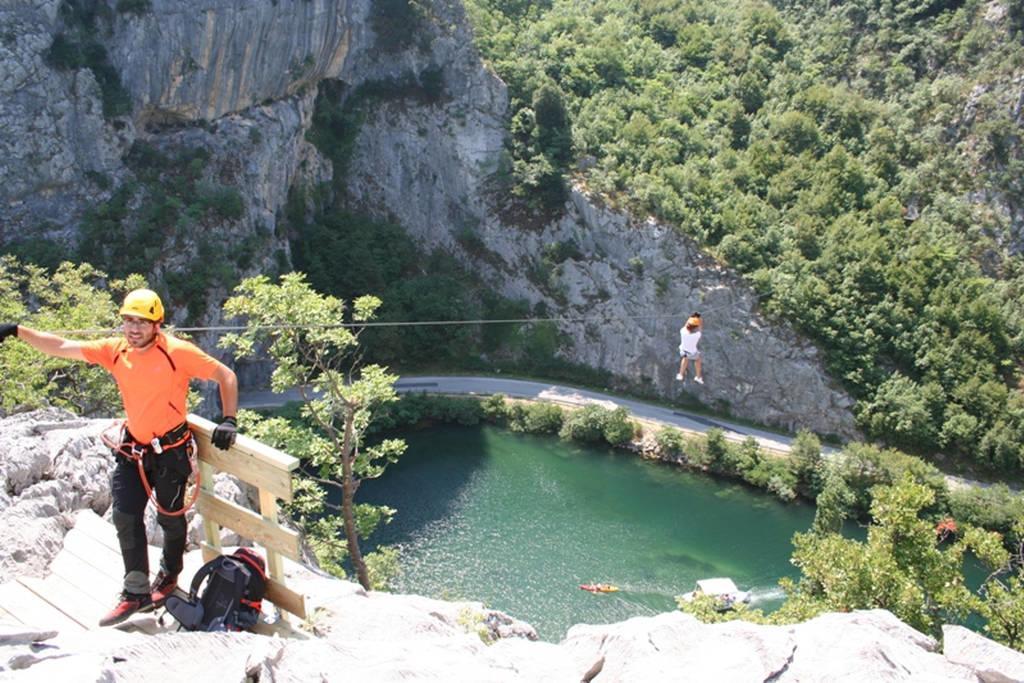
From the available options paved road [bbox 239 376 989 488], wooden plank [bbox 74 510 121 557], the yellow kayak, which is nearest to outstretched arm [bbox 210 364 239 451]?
wooden plank [bbox 74 510 121 557]

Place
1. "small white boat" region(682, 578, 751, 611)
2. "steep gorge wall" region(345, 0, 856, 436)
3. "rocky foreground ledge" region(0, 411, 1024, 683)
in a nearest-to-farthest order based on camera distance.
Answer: "rocky foreground ledge" region(0, 411, 1024, 683) < "small white boat" region(682, 578, 751, 611) < "steep gorge wall" region(345, 0, 856, 436)

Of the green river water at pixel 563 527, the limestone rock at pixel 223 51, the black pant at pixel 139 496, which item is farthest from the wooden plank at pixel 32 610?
the limestone rock at pixel 223 51

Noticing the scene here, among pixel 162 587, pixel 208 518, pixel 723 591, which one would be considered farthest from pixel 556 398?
pixel 162 587

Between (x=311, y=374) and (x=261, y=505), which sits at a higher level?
(x=261, y=505)

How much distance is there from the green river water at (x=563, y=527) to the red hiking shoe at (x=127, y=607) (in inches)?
565

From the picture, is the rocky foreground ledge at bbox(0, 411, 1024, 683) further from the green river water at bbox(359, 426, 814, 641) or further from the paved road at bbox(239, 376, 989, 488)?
the paved road at bbox(239, 376, 989, 488)

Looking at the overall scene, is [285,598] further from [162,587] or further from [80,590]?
[80,590]

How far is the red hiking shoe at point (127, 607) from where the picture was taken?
5508mm

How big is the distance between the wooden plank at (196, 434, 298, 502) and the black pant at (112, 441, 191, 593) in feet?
0.73

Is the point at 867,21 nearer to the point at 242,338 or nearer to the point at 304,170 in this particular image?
the point at 304,170

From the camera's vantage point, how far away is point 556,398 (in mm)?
32312

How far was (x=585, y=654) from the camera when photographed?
6.21 m

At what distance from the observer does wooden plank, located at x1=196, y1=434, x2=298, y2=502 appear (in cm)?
549

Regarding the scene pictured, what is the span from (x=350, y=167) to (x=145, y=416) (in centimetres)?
3253
